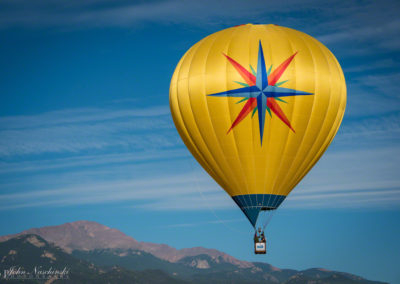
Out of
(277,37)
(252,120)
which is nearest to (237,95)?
(252,120)

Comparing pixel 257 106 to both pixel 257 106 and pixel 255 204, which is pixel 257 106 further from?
pixel 255 204

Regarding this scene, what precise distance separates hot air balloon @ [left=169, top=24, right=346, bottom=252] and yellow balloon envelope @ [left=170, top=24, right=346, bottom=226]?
12cm

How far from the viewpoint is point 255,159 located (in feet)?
264

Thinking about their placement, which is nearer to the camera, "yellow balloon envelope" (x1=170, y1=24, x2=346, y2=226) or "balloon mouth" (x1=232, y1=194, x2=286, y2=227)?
"yellow balloon envelope" (x1=170, y1=24, x2=346, y2=226)

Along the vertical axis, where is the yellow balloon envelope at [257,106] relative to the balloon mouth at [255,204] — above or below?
above

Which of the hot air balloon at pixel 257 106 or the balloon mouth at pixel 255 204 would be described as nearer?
the hot air balloon at pixel 257 106

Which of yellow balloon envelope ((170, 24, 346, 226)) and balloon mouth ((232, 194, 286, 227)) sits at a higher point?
yellow balloon envelope ((170, 24, 346, 226))

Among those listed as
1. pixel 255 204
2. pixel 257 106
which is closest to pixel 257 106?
pixel 257 106

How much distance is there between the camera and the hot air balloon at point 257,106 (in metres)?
79.0

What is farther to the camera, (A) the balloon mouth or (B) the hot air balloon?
(A) the balloon mouth

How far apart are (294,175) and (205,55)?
18516 millimetres

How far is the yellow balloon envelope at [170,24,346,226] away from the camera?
7900 centimetres

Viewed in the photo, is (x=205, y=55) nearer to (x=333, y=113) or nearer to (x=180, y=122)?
(x=180, y=122)

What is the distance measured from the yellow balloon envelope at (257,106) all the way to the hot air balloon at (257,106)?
0.12m
